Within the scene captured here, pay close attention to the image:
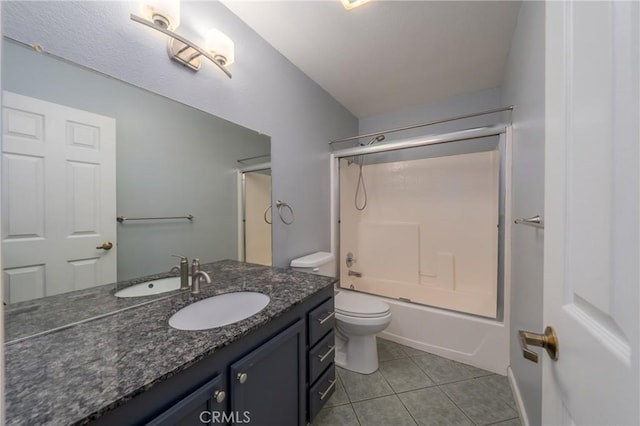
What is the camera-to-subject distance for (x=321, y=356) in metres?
1.30

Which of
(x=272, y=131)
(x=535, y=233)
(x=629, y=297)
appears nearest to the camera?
(x=629, y=297)

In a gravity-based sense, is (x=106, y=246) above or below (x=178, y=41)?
below

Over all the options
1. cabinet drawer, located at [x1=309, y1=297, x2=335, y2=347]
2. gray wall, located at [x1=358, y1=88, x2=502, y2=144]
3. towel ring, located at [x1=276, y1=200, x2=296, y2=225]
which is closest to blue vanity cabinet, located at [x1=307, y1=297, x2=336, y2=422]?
cabinet drawer, located at [x1=309, y1=297, x2=335, y2=347]

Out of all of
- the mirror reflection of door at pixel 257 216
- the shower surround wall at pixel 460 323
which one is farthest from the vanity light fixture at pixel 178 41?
the shower surround wall at pixel 460 323

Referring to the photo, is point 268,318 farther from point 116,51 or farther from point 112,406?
point 116,51

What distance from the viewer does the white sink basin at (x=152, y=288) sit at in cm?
101

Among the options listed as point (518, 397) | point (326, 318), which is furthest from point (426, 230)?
point (326, 318)

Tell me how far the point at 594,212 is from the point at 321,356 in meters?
1.26

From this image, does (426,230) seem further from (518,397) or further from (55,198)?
(55,198)

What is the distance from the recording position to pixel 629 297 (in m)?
0.33

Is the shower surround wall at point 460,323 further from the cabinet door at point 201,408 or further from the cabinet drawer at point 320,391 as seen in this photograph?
the cabinet door at point 201,408

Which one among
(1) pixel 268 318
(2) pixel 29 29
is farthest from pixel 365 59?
(1) pixel 268 318

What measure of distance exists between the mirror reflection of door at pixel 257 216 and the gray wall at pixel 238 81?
9 cm

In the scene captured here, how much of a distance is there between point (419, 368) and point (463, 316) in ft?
1.71
